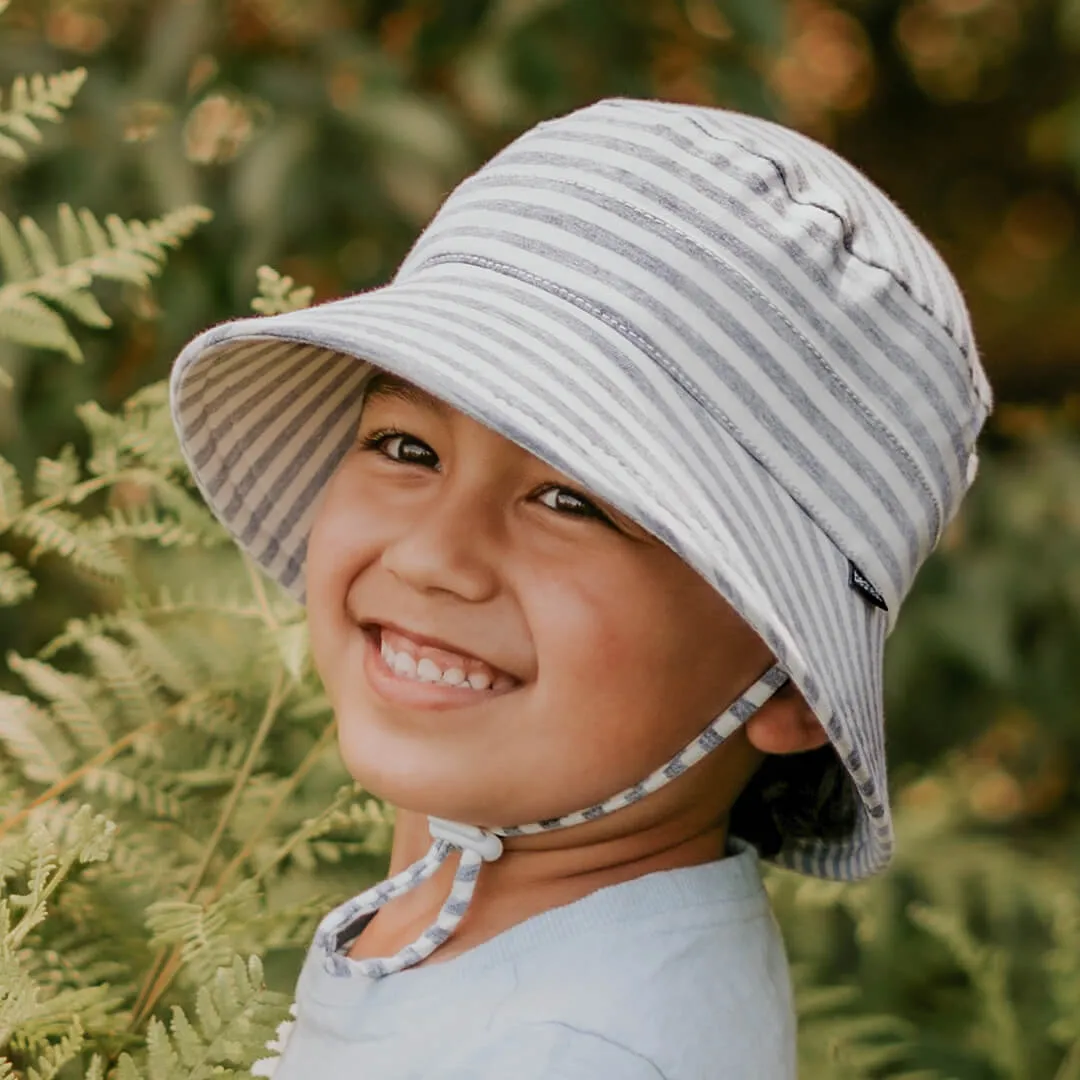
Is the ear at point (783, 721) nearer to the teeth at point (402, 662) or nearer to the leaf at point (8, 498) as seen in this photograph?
the teeth at point (402, 662)

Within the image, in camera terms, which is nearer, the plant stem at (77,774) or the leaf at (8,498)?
the plant stem at (77,774)

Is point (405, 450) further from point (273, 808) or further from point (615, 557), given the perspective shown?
point (273, 808)

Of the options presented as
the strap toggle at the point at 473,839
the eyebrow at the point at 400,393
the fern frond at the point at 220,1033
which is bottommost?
the strap toggle at the point at 473,839

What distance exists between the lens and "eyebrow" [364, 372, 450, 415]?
0.96m

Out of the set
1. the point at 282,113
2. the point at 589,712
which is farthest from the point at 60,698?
the point at 282,113

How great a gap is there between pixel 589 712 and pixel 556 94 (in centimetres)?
108

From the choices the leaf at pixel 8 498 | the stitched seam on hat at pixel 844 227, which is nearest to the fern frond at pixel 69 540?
the leaf at pixel 8 498

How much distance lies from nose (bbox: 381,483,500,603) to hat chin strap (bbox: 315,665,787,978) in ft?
0.51

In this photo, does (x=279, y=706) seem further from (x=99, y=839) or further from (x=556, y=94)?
(x=556, y=94)

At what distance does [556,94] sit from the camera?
1792mm

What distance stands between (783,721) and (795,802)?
19 cm

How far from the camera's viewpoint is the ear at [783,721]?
3.25 feet

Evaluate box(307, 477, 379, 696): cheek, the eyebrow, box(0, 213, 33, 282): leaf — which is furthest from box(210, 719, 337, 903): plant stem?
box(0, 213, 33, 282): leaf

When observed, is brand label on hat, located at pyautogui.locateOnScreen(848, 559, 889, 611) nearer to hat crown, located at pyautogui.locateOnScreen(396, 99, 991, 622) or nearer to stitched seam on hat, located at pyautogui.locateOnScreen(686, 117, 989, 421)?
hat crown, located at pyautogui.locateOnScreen(396, 99, 991, 622)
